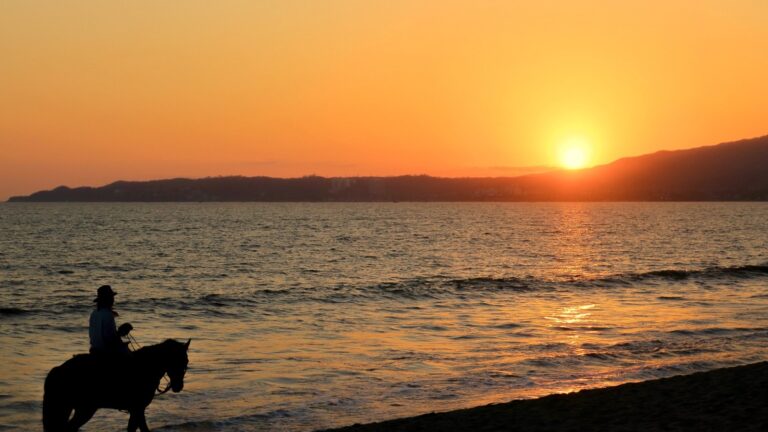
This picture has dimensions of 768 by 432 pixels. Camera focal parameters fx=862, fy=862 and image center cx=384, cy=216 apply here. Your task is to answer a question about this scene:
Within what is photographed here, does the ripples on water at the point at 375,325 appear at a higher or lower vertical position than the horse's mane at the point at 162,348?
lower

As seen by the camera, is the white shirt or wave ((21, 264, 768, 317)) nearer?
the white shirt

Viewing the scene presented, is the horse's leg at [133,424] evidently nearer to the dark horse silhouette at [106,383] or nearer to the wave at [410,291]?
the dark horse silhouette at [106,383]

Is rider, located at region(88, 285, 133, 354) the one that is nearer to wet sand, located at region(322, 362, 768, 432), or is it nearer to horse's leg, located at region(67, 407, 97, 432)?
horse's leg, located at region(67, 407, 97, 432)

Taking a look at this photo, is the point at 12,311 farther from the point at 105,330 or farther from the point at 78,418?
the point at 105,330

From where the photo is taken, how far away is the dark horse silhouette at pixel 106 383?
12828mm

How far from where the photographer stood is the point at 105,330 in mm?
13023

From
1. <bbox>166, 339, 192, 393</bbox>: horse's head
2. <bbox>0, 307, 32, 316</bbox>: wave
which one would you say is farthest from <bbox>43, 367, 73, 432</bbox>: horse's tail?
<bbox>0, 307, 32, 316</bbox>: wave

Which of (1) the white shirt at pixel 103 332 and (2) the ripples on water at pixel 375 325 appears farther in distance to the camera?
(2) the ripples on water at pixel 375 325

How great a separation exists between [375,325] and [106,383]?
16471 mm

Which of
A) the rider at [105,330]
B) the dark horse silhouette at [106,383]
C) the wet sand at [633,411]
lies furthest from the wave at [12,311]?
the wet sand at [633,411]

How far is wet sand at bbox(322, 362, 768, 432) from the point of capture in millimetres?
12961

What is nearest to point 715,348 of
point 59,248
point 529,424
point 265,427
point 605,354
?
point 605,354

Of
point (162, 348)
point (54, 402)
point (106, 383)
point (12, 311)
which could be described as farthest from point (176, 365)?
point (12, 311)

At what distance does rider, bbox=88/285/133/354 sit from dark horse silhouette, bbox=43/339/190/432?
0.43ft
